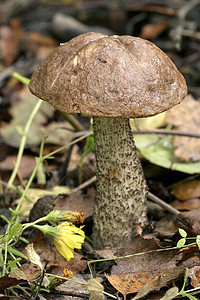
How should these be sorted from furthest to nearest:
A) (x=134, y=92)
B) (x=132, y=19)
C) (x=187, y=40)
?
(x=132, y=19), (x=187, y=40), (x=134, y=92)

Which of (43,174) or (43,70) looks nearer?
(43,70)

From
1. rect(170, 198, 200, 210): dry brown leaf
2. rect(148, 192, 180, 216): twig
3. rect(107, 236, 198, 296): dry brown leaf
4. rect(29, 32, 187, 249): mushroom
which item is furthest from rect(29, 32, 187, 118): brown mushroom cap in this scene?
rect(170, 198, 200, 210): dry brown leaf

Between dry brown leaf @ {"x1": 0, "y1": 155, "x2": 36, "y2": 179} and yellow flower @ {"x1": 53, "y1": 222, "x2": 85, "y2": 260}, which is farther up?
yellow flower @ {"x1": 53, "y1": 222, "x2": 85, "y2": 260}

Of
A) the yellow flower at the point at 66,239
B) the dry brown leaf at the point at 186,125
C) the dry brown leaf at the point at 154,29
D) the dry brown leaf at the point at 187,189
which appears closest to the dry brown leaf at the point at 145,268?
the yellow flower at the point at 66,239

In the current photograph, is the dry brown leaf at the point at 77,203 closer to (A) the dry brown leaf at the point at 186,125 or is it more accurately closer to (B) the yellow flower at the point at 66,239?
(B) the yellow flower at the point at 66,239

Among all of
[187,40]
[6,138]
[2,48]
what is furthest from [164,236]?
[2,48]

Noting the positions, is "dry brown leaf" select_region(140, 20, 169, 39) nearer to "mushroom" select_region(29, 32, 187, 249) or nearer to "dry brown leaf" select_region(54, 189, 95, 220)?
"dry brown leaf" select_region(54, 189, 95, 220)

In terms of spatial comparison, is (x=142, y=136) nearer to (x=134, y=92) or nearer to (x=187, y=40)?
(x=134, y=92)
